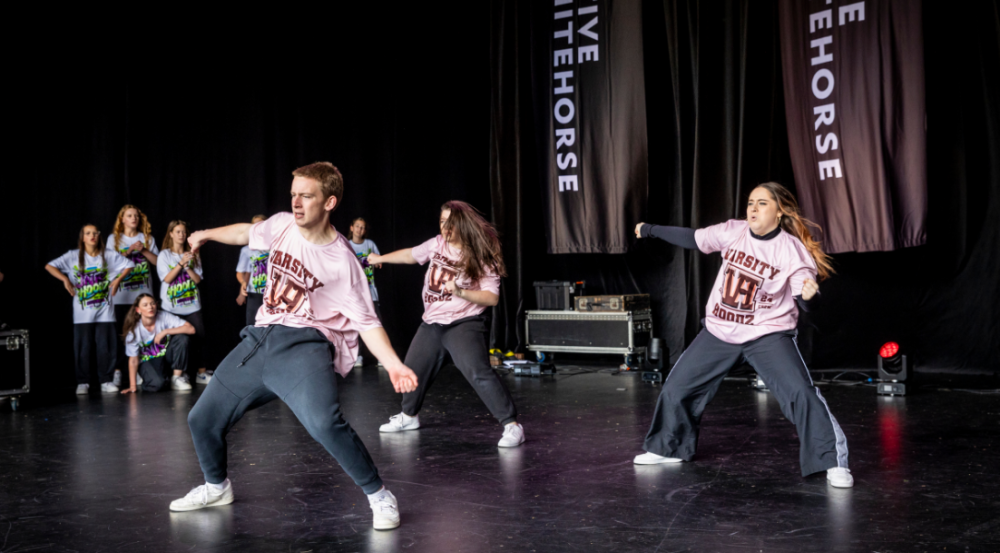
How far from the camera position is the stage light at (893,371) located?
6.73 metres

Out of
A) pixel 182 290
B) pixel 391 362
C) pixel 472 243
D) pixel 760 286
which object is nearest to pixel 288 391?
pixel 391 362

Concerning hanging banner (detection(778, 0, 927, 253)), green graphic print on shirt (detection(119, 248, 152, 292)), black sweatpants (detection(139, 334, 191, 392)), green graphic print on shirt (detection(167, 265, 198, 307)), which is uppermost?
hanging banner (detection(778, 0, 927, 253))

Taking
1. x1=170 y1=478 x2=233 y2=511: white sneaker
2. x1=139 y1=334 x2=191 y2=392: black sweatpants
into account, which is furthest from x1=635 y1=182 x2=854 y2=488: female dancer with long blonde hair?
x1=139 y1=334 x2=191 y2=392: black sweatpants

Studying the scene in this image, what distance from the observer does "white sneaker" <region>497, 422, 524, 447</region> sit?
502 cm

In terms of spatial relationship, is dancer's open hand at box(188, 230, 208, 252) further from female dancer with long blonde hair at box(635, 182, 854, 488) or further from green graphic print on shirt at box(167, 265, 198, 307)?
green graphic print on shirt at box(167, 265, 198, 307)

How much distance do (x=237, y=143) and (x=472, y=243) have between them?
5.05 m

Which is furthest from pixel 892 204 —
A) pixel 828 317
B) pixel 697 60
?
pixel 697 60

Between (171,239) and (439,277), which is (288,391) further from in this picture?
(171,239)

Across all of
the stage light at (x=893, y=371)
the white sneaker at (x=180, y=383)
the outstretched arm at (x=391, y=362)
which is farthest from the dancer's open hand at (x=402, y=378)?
the white sneaker at (x=180, y=383)

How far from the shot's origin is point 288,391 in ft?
10.9

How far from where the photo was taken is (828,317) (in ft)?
27.6

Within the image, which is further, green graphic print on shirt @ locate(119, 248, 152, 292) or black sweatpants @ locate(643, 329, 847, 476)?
green graphic print on shirt @ locate(119, 248, 152, 292)

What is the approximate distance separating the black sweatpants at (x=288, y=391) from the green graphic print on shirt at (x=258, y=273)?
16.8 ft

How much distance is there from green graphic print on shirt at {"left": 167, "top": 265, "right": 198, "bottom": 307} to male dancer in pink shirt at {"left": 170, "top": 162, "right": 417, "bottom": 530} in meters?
5.03
